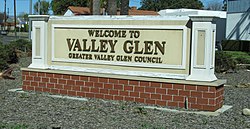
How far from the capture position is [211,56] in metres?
9.38

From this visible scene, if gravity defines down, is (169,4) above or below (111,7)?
above

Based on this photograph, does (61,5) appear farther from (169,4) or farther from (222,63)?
(222,63)

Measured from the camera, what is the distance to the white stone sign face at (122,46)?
31.6 feet

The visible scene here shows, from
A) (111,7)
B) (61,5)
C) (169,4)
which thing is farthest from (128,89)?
(169,4)

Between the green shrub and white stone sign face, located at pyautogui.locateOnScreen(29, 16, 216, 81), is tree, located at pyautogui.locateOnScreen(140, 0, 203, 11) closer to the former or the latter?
the green shrub

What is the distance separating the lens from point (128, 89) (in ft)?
32.9

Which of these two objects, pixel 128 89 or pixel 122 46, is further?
pixel 122 46

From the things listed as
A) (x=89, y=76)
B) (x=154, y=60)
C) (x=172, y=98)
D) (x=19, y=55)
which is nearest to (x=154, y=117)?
(x=172, y=98)

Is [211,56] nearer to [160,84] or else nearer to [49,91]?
[160,84]

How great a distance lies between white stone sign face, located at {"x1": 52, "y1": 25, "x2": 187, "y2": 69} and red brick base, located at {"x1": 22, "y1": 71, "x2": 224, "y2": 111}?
475 mm

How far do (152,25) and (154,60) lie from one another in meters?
0.81

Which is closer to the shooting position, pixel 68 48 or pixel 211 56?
pixel 211 56

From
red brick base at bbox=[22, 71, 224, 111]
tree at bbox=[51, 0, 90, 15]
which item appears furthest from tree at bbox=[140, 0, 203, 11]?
red brick base at bbox=[22, 71, 224, 111]

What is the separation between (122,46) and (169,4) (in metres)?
83.7
